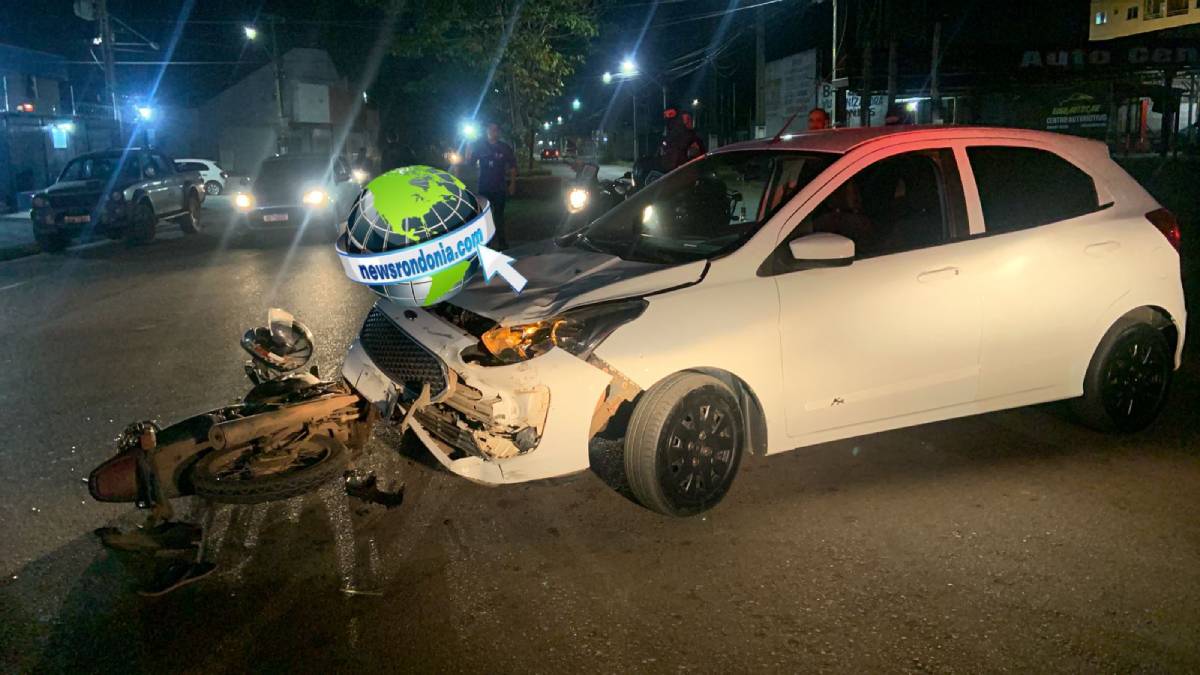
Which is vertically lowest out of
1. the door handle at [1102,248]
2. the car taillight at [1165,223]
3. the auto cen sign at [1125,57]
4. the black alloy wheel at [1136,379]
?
the black alloy wheel at [1136,379]

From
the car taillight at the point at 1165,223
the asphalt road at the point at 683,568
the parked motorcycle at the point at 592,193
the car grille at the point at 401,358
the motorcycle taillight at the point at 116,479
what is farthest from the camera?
the parked motorcycle at the point at 592,193

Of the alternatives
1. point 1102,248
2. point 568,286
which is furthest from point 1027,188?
point 568,286

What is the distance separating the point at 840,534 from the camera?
13.8 ft

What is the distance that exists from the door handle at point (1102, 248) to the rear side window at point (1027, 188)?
20 centimetres

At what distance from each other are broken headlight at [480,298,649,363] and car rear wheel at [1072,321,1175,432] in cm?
278

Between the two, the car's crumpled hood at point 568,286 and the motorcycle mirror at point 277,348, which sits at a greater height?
the car's crumpled hood at point 568,286

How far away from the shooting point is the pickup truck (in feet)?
55.2

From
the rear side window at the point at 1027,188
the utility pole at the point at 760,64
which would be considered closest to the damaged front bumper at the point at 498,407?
the rear side window at the point at 1027,188

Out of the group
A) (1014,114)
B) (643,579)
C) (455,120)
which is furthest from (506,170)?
(455,120)

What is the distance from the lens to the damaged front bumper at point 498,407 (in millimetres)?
3938

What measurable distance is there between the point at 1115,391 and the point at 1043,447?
496mm

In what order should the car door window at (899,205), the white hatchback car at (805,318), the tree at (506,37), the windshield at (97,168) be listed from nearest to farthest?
the white hatchback car at (805,318) < the car door window at (899,205) < the windshield at (97,168) < the tree at (506,37)

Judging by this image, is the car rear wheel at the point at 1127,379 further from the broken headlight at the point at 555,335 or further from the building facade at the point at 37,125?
the building facade at the point at 37,125

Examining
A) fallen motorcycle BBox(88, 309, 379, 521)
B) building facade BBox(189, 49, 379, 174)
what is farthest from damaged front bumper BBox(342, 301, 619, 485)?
building facade BBox(189, 49, 379, 174)
